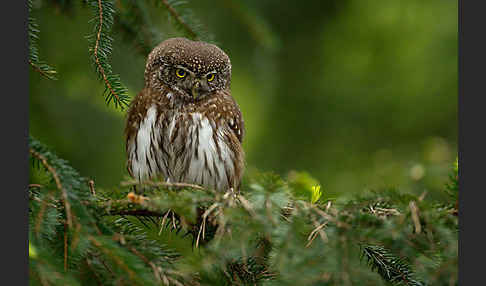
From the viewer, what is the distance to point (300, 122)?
239 inches

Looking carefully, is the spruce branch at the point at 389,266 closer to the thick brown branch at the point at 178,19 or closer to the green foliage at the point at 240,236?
the green foliage at the point at 240,236

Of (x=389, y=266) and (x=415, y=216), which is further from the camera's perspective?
(x=389, y=266)

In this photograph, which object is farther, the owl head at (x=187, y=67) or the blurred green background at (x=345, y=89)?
the blurred green background at (x=345, y=89)

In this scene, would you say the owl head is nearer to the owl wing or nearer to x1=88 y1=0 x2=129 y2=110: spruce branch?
the owl wing

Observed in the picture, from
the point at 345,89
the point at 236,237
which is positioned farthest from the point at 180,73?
the point at 345,89

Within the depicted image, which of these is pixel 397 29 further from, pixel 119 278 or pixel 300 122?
pixel 119 278

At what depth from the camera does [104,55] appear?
2.55 meters

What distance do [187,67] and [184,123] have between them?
37cm

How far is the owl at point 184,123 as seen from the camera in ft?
10.6

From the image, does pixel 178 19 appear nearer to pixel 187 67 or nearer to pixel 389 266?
pixel 187 67

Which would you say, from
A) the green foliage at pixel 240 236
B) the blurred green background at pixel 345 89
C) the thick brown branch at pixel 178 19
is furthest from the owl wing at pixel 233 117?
the blurred green background at pixel 345 89

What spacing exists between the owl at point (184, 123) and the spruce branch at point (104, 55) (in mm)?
656

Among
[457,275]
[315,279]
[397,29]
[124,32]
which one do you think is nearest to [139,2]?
[124,32]

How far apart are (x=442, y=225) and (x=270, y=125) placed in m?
4.32
